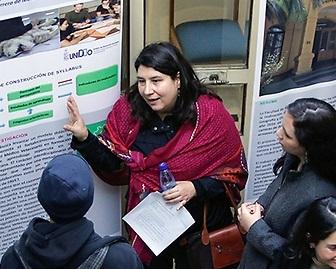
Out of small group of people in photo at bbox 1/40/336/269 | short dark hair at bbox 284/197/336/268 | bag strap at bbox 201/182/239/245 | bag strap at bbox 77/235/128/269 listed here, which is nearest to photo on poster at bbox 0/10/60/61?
small group of people in photo at bbox 1/40/336/269

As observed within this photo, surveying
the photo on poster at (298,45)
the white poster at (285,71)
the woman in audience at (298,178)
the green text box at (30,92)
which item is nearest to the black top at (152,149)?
the green text box at (30,92)

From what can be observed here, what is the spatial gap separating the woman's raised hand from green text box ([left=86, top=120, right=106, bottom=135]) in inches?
4.1

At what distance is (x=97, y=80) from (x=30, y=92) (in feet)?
1.01

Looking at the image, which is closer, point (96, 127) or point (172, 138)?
point (172, 138)

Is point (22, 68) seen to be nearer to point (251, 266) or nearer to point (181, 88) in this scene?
point (181, 88)

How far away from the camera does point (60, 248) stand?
1.99m

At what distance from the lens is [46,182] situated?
200 centimetres

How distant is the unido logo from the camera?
2.91m

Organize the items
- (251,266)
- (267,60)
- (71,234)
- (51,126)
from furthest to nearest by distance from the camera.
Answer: (267,60) → (51,126) → (251,266) → (71,234)

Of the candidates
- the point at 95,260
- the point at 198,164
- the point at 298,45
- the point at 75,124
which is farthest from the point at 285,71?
the point at 95,260

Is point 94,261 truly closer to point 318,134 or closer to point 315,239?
point 315,239

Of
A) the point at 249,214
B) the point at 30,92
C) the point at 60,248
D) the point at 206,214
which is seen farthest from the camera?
the point at 206,214

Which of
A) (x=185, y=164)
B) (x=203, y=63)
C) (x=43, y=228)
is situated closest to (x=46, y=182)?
(x=43, y=228)

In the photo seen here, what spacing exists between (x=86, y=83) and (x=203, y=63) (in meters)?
0.72
